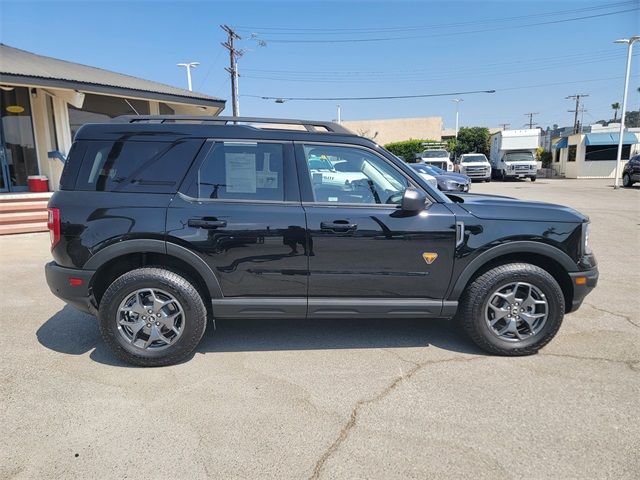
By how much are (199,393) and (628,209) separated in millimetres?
15393

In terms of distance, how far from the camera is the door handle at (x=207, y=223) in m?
3.39

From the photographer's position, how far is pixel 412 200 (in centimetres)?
335

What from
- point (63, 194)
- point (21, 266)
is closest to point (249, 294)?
point (63, 194)

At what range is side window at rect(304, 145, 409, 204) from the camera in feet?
11.7

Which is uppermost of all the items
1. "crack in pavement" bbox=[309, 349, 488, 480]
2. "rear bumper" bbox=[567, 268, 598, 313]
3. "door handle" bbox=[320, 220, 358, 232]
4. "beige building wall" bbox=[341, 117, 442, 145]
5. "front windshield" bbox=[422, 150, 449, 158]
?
"beige building wall" bbox=[341, 117, 442, 145]

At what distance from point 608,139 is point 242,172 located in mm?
36573

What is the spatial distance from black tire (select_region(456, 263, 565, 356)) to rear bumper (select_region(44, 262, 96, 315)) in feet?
10.2

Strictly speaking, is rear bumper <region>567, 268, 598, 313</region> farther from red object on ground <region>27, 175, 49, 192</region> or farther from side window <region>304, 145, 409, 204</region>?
red object on ground <region>27, 175, 49, 192</region>

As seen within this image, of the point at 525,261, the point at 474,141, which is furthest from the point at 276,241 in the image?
the point at 474,141

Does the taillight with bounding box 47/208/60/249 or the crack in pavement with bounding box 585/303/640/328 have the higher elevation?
the taillight with bounding box 47/208/60/249

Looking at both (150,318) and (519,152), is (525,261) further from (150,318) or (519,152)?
(519,152)

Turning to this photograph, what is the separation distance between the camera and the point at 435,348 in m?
3.84

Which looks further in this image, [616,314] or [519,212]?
[616,314]

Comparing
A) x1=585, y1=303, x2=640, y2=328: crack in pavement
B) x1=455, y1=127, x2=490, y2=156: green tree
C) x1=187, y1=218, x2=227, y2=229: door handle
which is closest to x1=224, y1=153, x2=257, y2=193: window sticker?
x1=187, y1=218, x2=227, y2=229: door handle
